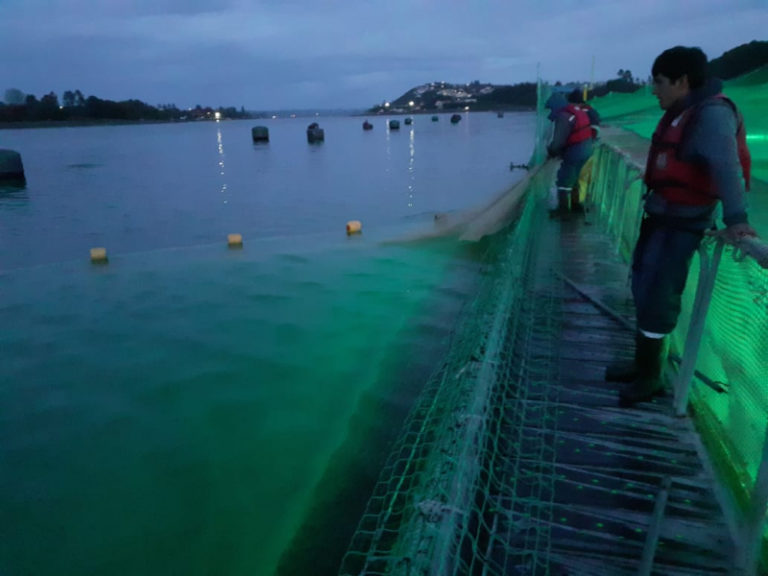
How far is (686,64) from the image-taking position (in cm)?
312

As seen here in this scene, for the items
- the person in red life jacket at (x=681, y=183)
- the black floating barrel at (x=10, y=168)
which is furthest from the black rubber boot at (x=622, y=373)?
the black floating barrel at (x=10, y=168)

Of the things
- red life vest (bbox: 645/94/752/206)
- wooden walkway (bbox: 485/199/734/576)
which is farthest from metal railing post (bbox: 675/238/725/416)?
red life vest (bbox: 645/94/752/206)

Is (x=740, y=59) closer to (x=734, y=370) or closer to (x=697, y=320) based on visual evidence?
(x=697, y=320)

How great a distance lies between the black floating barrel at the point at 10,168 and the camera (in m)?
36.7

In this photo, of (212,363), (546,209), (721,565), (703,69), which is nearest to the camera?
(721,565)

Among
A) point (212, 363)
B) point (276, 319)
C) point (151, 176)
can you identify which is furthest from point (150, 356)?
point (151, 176)

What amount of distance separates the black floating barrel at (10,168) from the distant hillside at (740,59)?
41703 mm

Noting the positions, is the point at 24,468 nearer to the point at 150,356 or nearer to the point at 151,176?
the point at 150,356

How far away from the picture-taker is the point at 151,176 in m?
40.8

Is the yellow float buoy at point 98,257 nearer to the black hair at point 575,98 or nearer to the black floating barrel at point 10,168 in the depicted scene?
the black hair at point 575,98

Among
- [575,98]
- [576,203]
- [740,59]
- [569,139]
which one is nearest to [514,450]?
[569,139]

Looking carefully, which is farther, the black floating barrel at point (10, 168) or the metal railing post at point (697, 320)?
the black floating barrel at point (10, 168)

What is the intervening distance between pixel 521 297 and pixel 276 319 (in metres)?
5.26

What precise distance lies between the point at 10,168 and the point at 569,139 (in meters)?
40.1
